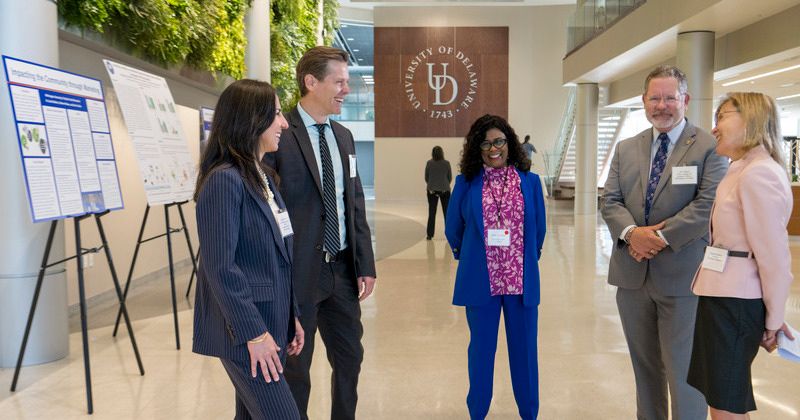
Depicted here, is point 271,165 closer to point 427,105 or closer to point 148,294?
point 148,294

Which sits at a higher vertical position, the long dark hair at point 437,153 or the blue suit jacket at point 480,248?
the long dark hair at point 437,153

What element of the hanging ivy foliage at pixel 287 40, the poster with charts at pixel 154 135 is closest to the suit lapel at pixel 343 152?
the poster with charts at pixel 154 135

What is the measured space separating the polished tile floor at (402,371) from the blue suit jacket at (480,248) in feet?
2.58

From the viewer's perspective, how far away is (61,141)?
12.9 feet

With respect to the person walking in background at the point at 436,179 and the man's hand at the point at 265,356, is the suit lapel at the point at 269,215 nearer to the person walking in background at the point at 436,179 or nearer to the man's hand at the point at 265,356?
the man's hand at the point at 265,356

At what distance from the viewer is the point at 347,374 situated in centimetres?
279

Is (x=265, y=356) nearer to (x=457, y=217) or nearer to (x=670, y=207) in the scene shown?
(x=457, y=217)

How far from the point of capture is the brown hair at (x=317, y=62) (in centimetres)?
263

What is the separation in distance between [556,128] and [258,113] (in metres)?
20.4

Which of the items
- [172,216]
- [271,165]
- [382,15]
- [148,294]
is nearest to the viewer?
[271,165]

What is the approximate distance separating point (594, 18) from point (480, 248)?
38.8ft

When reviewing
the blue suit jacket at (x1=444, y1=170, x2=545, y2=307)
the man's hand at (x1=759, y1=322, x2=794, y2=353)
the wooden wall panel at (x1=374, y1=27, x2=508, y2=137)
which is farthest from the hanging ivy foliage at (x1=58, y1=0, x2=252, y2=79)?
the wooden wall panel at (x1=374, y1=27, x2=508, y2=137)

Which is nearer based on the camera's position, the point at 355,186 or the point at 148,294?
the point at 355,186

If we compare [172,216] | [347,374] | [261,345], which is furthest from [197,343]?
[172,216]
